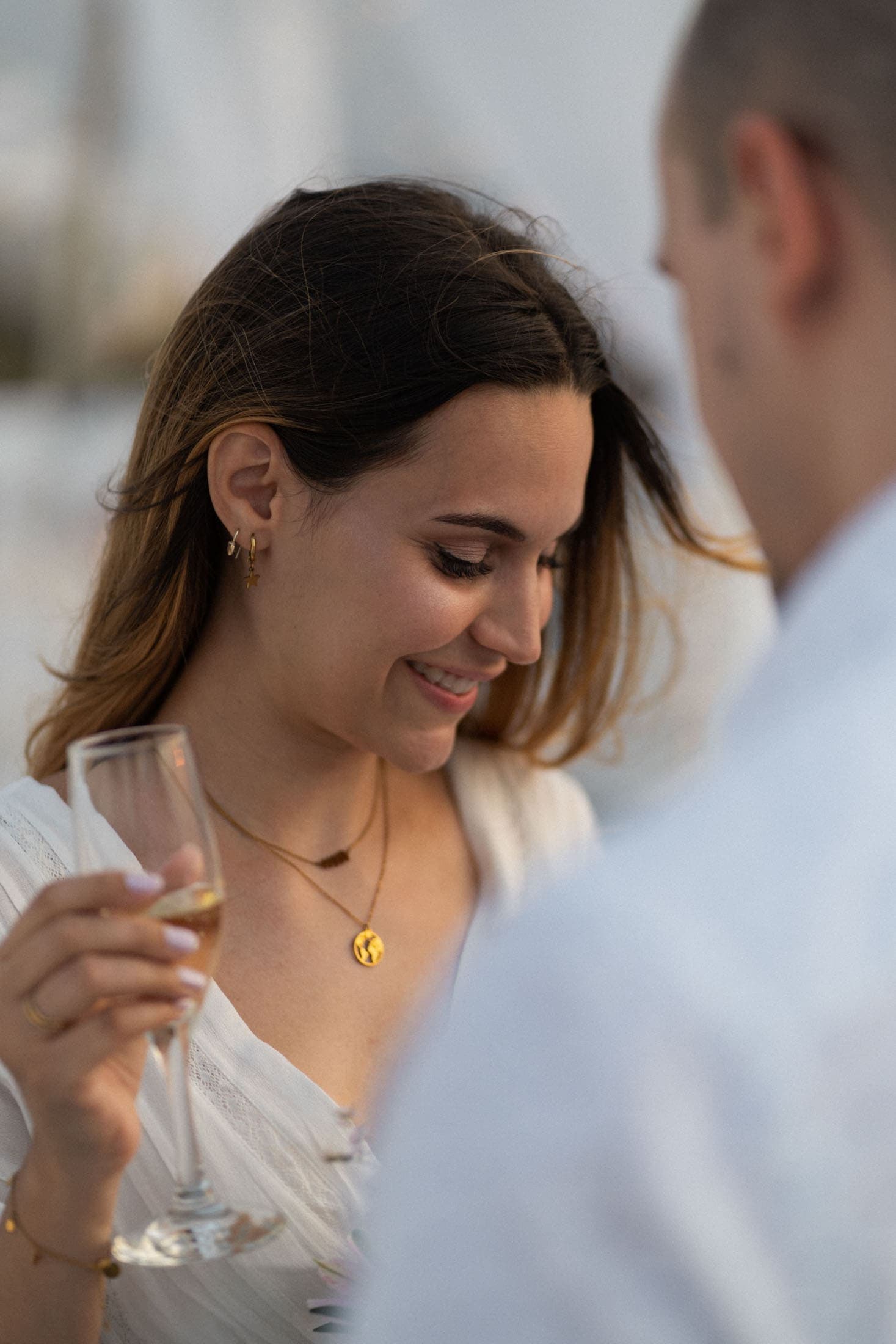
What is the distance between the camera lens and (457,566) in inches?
65.7

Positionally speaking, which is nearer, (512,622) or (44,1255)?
(44,1255)

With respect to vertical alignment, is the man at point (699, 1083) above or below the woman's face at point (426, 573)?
above

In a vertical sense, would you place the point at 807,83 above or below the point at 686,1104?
above

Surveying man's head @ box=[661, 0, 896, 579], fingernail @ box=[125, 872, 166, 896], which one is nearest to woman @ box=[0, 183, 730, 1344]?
fingernail @ box=[125, 872, 166, 896]

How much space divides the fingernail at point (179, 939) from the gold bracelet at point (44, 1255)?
0.35 metres

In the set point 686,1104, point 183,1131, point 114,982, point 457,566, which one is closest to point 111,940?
point 114,982

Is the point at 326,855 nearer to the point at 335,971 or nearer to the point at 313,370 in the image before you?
the point at 335,971

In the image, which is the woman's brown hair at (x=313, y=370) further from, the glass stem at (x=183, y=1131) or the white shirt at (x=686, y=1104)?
the white shirt at (x=686, y=1104)

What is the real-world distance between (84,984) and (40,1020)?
0.07 meters

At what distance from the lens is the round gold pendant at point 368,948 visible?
6.02ft

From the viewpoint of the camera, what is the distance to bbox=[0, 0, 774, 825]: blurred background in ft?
10.7

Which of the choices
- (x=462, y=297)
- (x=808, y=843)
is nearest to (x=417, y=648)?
(x=462, y=297)

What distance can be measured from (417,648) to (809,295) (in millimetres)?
946

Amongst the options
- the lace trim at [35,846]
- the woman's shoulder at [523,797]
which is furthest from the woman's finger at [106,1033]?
the woman's shoulder at [523,797]
